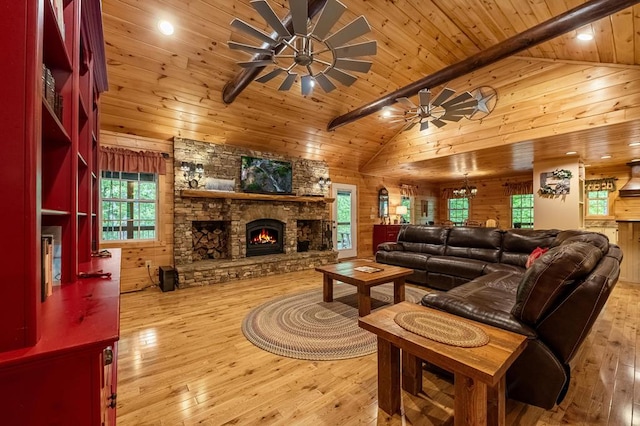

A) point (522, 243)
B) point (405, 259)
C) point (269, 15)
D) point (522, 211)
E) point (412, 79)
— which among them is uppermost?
point (412, 79)

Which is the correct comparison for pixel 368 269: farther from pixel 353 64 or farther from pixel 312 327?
pixel 353 64

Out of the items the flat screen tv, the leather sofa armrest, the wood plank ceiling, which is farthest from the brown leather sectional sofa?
the flat screen tv

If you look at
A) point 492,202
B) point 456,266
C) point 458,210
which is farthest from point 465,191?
point 456,266

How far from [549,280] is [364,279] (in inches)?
69.3

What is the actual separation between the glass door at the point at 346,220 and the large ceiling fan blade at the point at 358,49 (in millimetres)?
4930

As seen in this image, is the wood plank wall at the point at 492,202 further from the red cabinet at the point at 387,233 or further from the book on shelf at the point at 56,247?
the book on shelf at the point at 56,247

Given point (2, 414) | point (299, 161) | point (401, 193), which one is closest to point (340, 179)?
point (299, 161)

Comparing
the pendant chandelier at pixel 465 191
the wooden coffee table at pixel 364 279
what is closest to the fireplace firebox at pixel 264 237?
the wooden coffee table at pixel 364 279

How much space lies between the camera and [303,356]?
7.96ft

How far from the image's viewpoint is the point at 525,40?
10.5ft

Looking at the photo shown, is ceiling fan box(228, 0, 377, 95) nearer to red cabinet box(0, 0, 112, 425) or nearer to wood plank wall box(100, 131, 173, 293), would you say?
red cabinet box(0, 0, 112, 425)

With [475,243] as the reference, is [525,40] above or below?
above

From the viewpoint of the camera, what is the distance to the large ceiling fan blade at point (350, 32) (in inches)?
81.5

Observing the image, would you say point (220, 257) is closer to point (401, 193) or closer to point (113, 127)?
point (113, 127)
